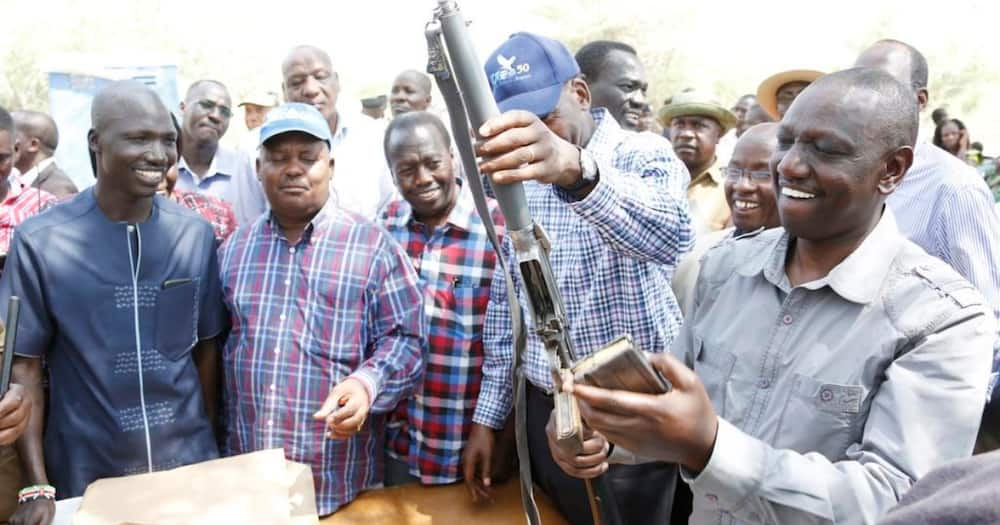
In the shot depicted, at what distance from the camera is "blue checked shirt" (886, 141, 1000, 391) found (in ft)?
8.68

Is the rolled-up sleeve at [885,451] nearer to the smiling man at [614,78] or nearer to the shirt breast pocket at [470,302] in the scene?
the shirt breast pocket at [470,302]

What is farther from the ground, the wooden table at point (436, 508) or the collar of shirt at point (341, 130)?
the collar of shirt at point (341, 130)

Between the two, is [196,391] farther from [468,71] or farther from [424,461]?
[468,71]

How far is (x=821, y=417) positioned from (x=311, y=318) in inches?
67.5

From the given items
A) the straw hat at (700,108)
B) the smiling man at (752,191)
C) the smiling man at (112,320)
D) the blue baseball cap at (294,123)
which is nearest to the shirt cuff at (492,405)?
the smiling man at (752,191)

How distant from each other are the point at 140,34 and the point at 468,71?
24053 mm

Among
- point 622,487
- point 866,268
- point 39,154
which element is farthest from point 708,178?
point 39,154

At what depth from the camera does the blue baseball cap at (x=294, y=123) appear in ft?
9.09

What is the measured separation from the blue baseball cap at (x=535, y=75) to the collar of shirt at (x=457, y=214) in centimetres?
63

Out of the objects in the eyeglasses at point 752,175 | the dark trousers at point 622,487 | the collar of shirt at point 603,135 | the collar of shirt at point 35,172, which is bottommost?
the dark trousers at point 622,487

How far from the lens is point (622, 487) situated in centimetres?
256

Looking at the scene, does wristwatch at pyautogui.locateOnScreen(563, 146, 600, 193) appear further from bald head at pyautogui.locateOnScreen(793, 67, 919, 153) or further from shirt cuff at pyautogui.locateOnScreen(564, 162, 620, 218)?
bald head at pyautogui.locateOnScreen(793, 67, 919, 153)

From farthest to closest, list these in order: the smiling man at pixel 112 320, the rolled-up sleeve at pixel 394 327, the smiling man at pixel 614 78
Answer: the smiling man at pixel 614 78
the rolled-up sleeve at pixel 394 327
the smiling man at pixel 112 320

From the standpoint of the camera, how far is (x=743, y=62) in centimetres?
3027
